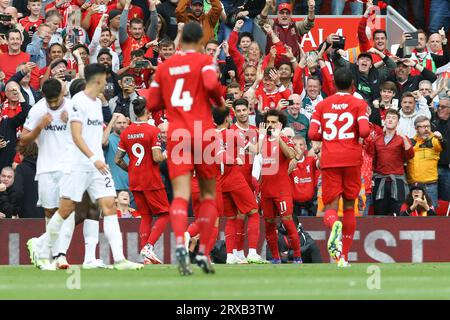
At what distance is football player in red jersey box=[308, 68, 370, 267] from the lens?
16.2 m

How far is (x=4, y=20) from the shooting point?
23.7 metres

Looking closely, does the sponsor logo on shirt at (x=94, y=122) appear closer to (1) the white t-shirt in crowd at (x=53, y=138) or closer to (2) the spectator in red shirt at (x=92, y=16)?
(1) the white t-shirt in crowd at (x=53, y=138)

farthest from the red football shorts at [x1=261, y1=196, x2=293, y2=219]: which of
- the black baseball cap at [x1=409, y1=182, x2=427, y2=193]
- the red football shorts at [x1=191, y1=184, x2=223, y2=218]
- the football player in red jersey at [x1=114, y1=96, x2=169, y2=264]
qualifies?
the black baseball cap at [x1=409, y1=182, x2=427, y2=193]

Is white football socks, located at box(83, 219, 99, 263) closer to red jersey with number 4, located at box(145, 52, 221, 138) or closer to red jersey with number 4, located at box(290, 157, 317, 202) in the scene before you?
red jersey with number 4, located at box(145, 52, 221, 138)

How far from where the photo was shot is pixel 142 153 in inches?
757

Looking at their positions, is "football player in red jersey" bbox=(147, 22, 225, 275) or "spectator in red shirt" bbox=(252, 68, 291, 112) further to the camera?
"spectator in red shirt" bbox=(252, 68, 291, 112)

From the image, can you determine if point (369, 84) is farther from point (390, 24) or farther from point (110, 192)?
point (110, 192)

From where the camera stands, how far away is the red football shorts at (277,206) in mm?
19562

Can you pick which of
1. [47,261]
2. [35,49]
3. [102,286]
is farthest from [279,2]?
[102,286]

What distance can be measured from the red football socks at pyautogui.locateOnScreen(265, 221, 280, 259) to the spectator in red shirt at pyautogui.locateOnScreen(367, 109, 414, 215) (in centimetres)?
258

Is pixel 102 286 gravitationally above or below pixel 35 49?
below

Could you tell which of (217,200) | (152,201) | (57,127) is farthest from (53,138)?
(217,200)

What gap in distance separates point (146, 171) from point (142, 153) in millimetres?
275

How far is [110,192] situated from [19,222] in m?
5.65
